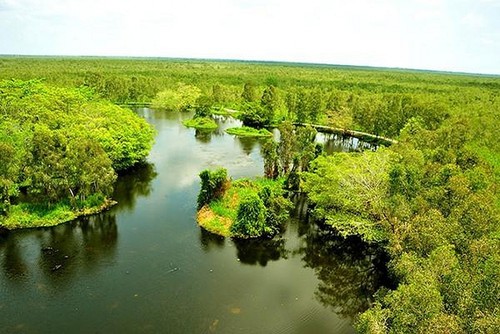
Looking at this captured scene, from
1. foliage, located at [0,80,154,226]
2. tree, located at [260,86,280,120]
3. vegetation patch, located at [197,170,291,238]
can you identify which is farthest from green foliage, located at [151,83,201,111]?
vegetation patch, located at [197,170,291,238]

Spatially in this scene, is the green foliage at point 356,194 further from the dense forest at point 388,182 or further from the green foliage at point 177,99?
the green foliage at point 177,99

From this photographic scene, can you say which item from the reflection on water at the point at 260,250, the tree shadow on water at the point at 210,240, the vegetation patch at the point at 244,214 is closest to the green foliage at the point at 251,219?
the vegetation patch at the point at 244,214

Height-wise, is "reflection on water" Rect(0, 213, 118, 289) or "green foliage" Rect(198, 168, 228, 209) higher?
"green foliage" Rect(198, 168, 228, 209)

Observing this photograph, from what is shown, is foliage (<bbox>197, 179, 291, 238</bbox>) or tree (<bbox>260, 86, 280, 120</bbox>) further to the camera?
tree (<bbox>260, 86, 280, 120</bbox>)

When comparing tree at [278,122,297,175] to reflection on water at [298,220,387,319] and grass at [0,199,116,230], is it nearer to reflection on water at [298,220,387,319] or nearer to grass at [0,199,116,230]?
reflection on water at [298,220,387,319]

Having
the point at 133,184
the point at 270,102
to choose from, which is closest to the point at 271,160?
the point at 133,184

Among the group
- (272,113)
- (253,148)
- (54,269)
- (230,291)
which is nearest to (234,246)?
(230,291)

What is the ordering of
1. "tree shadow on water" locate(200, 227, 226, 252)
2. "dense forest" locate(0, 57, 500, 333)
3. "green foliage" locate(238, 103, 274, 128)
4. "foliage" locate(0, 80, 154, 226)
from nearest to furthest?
1. "dense forest" locate(0, 57, 500, 333)
2. "tree shadow on water" locate(200, 227, 226, 252)
3. "foliage" locate(0, 80, 154, 226)
4. "green foliage" locate(238, 103, 274, 128)
